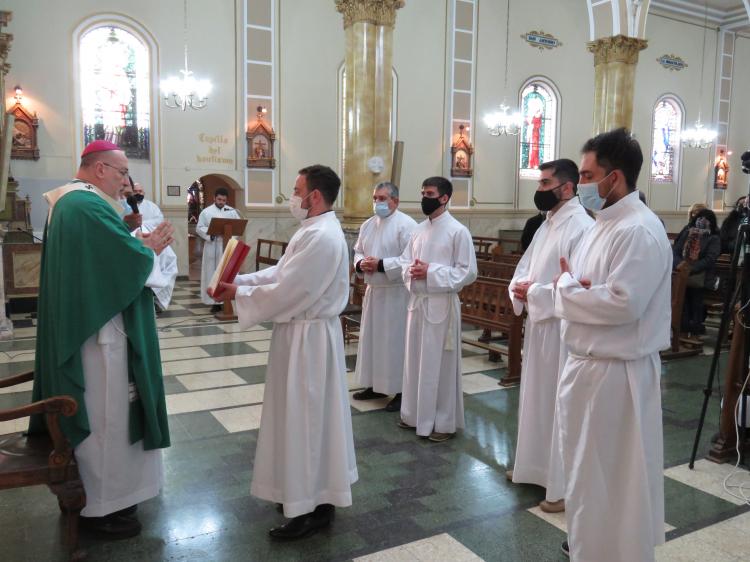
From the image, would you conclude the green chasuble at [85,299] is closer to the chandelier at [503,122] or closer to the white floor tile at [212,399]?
the white floor tile at [212,399]

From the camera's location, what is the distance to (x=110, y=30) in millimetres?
12477

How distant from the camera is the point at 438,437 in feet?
15.2

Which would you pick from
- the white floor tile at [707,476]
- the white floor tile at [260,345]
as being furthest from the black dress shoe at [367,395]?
the white floor tile at [707,476]

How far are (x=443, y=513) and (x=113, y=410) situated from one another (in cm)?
182

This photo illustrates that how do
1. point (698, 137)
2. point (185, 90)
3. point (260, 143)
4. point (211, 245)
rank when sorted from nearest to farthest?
1. point (211, 245)
2. point (185, 90)
3. point (260, 143)
4. point (698, 137)

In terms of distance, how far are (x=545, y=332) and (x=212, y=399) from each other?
307 centimetres

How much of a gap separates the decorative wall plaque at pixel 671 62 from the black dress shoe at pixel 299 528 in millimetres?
19415

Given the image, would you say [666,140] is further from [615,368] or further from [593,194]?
[615,368]

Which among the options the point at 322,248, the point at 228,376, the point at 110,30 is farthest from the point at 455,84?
the point at 322,248

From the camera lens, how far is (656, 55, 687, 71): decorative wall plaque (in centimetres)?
1894

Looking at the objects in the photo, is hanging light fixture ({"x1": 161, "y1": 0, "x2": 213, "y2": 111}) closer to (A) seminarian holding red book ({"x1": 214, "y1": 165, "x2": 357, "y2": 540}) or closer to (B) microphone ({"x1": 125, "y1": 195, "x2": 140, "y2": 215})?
(B) microphone ({"x1": 125, "y1": 195, "x2": 140, "y2": 215})

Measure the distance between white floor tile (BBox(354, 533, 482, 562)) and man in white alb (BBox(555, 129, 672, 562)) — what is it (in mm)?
641

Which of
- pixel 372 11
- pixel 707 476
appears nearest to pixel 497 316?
pixel 707 476

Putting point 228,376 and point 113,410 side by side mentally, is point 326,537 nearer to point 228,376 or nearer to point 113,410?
point 113,410
